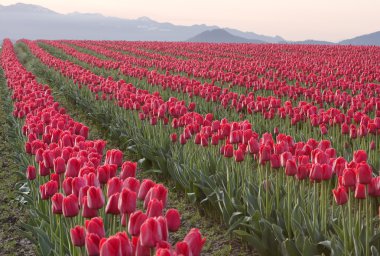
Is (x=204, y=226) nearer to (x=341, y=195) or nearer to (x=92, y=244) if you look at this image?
(x=341, y=195)

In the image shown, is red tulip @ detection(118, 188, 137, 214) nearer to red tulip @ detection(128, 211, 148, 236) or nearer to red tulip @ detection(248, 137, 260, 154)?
red tulip @ detection(128, 211, 148, 236)

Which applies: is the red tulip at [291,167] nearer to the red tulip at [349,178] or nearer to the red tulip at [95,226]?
the red tulip at [349,178]

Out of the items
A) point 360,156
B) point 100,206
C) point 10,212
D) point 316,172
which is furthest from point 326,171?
point 10,212

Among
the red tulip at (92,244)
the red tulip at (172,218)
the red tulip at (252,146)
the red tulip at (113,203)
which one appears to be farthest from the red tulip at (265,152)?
the red tulip at (92,244)

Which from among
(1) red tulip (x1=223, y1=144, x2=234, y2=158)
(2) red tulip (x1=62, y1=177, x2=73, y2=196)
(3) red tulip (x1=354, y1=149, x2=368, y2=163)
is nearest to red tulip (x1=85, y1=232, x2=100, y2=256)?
(2) red tulip (x1=62, y1=177, x2=73, y2=196)

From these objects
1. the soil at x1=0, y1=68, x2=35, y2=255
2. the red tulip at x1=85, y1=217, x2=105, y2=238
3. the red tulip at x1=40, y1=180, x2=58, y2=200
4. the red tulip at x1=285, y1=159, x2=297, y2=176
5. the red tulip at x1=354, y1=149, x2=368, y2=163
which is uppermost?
the red tulip at x1=354, y1=149, x2=368, y2=163

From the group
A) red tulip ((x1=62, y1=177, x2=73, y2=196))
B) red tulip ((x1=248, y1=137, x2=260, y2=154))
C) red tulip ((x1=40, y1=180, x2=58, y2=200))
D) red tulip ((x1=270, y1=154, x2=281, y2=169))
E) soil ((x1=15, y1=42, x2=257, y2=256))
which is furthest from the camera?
soil ((x1=15, y1=42, x2=257, y2=256))

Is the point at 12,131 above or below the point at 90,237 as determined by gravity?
below

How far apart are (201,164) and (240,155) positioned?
4.19 ft

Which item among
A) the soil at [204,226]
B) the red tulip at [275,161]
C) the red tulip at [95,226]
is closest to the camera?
the red tulip at [95,226]

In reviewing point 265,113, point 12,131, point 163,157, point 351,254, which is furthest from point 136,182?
point 12,131

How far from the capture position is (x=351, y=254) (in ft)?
12.0

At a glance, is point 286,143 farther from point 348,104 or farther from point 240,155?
point 348,104

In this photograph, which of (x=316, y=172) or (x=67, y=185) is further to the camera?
(x=316, y=172)
